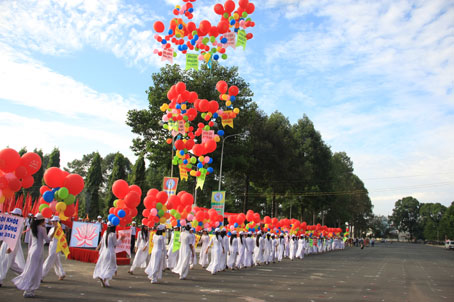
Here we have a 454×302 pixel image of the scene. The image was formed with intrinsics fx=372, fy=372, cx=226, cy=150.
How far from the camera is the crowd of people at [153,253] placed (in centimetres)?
841

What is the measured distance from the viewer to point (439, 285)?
1359cm

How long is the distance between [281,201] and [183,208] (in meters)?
40.4

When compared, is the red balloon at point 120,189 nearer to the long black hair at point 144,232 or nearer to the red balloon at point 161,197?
the red balloon at point 161,197

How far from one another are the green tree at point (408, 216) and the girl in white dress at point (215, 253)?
14223 centimetres

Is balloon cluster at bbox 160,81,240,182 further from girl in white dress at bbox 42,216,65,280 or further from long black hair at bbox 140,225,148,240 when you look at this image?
girl in white dress at bbox 42,216,65,280

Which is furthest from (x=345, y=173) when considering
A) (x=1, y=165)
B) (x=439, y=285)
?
(x=1, y=165)

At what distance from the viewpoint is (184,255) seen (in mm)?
12469

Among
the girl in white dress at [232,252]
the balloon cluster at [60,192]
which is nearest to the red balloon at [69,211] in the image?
the balloon cluster at [60,192]

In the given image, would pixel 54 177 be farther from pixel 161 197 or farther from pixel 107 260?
pixel 161 197

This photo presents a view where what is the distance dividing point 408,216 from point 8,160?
15140 centimetres

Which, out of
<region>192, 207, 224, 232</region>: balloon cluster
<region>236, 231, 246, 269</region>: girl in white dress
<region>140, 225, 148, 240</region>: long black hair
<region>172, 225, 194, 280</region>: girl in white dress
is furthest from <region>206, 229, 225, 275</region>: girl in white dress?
<region>140, 225, 148, 240</region>: long black hair

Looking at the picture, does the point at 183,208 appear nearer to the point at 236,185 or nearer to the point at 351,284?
the point at 351,284

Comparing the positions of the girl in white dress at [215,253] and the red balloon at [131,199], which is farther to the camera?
the girl in white dress at [215,253]

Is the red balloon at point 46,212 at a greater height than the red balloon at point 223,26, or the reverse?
the red balloon at point 223,26
